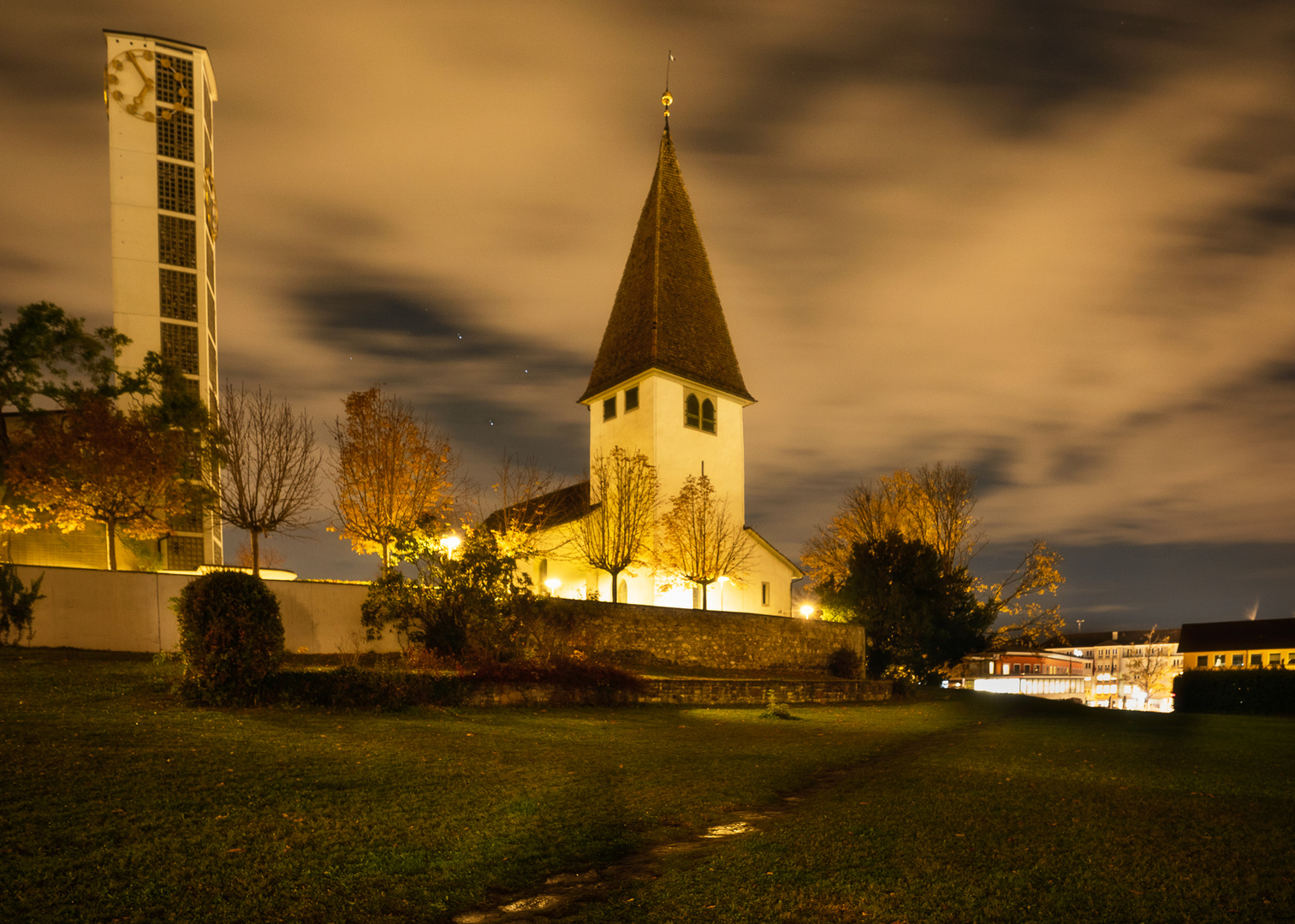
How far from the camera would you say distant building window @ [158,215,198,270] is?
146ft

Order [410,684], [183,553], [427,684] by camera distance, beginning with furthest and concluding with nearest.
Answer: [183,553]
[427,684]
[410,684]

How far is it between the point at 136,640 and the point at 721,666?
1664cm

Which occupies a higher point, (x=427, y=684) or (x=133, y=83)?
(x=133, y=83)

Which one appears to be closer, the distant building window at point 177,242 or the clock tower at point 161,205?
the clock tower at point 161,205

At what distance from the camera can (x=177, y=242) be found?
4503cm

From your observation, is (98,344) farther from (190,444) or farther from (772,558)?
(772,558)

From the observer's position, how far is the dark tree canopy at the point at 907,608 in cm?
3170

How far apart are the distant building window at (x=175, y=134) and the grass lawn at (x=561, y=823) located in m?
43.6

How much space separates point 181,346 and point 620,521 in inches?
1166

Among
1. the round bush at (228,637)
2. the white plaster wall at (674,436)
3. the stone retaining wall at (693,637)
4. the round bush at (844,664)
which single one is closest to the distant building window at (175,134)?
the white plaster wall at (674,436)

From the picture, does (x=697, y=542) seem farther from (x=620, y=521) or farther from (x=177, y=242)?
(x=177, y=242)

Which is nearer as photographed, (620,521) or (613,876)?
(613,876)

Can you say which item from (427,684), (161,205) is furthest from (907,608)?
(161,205)

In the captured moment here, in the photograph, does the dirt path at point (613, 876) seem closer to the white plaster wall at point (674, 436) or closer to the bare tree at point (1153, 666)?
the white plaster wall at point (674, 436)
